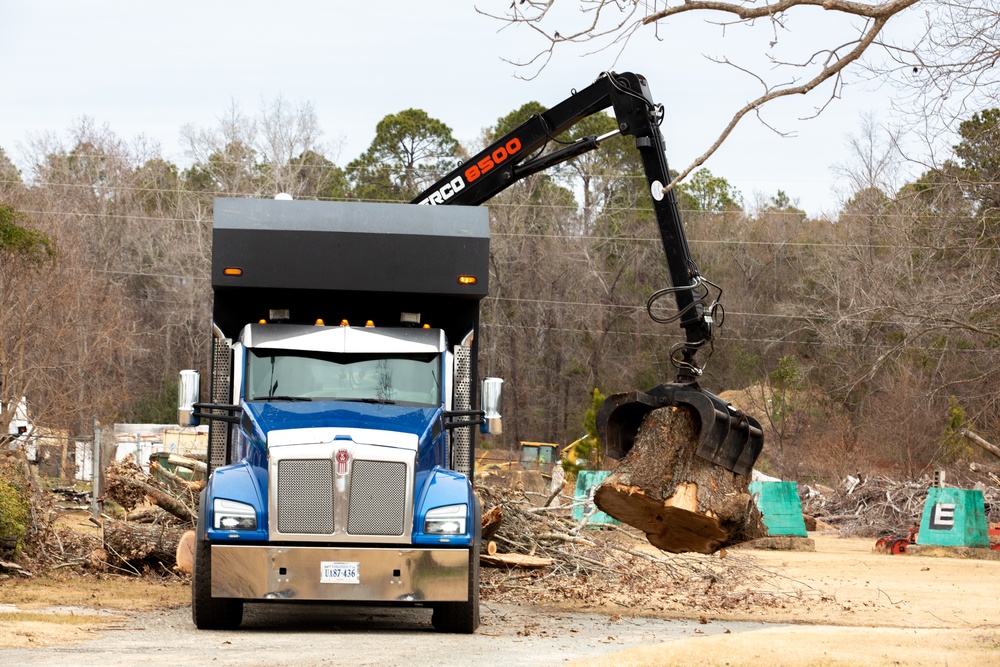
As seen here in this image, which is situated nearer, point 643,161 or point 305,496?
point 305,496

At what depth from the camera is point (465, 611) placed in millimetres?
11461

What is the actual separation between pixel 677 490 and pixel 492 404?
1955mm

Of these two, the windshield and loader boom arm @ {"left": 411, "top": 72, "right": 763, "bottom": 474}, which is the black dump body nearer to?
the windshield

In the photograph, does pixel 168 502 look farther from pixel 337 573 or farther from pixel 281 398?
pixel 337 573

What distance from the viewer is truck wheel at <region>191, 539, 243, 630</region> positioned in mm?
11062

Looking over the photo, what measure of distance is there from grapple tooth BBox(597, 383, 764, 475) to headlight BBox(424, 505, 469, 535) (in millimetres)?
1858

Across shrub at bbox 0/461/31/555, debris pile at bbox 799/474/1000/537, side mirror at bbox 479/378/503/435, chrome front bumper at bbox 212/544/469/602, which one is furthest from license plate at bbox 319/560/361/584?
debris pile at bbox 799/474/1000/537

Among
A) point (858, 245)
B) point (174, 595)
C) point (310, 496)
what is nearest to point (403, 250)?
point (310, 496)

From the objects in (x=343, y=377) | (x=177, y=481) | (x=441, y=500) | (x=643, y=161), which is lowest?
(x=177, y=481)

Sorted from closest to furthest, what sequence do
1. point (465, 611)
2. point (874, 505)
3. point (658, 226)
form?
1. point (465, 611)
2. point (658, 226)
3. point (874, 505)

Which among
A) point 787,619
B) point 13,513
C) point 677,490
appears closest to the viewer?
point 677,490

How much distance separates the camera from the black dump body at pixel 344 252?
12.7 meters

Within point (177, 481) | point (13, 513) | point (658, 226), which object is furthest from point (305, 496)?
point (177, 481)

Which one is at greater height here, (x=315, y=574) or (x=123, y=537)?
(x=315, y=574)
